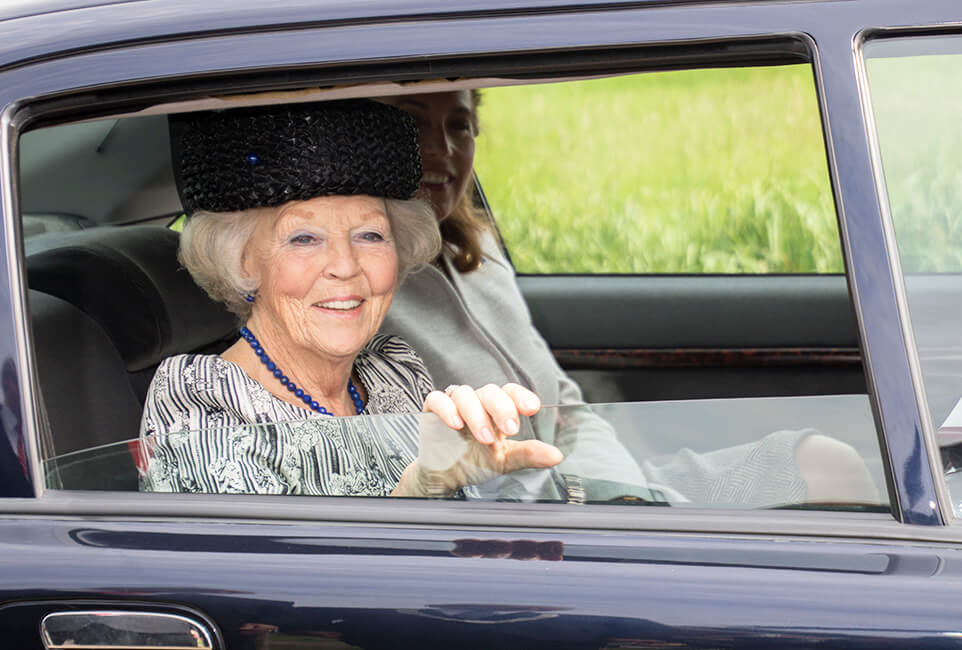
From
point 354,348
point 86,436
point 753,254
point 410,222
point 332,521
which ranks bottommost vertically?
point 332,521

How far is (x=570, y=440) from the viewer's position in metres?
1.41

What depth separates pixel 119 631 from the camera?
1.25 m

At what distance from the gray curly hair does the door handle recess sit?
0.89 meters

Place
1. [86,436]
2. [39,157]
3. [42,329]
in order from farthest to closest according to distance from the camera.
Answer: [39,157] < [42,329] < [86,436]

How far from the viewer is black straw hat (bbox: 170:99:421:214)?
181 centimetres

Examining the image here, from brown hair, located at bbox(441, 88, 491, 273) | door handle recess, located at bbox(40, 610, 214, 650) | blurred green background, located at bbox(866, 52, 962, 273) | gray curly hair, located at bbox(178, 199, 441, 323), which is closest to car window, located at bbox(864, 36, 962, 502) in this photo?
blurred green background, located at bbox(866, 52, 962, 273)

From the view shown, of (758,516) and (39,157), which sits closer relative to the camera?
(758,516)

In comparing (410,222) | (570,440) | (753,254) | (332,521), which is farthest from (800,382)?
(332,521)

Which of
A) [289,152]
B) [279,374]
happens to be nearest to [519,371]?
[279,374]

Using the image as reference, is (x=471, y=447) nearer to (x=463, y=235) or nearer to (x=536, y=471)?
(x=536, y=471)

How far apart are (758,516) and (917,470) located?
0.60 ft

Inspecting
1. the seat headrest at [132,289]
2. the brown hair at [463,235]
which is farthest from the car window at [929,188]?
the brown hair at [463,235]

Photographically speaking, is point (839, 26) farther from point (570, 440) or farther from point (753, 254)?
point (753, 254)

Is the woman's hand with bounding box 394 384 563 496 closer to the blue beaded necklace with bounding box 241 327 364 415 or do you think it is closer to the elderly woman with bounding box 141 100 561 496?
the elderly woman with bounding box 141 100 561 496
